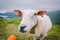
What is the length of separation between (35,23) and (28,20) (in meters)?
0.09

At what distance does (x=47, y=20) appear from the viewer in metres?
1.88

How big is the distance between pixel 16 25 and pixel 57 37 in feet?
1.48

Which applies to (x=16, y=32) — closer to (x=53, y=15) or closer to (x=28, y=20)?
(x=28, y=20)

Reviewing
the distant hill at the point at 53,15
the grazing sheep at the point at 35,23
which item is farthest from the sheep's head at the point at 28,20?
the distant hill at the point at 53,15

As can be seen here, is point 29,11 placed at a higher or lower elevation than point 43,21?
higher

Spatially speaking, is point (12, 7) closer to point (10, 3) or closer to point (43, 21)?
point (10, 3)

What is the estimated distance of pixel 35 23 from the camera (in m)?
1.84

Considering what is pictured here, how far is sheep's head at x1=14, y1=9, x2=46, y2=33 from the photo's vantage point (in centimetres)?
180

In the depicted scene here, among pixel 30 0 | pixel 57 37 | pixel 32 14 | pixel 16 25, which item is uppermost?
pixel 30 0

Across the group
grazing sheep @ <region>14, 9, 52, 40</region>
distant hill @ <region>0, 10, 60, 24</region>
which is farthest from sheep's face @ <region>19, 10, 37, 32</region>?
distant hill @ <region>0, 10, 60, 24</region>

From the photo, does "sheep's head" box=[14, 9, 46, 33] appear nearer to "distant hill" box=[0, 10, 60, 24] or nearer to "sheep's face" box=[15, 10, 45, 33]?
"sheep's face" box=[15, 10, 45, 33]

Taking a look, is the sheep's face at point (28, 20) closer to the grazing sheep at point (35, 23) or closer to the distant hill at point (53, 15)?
the grazing sheep at point (35, 23)

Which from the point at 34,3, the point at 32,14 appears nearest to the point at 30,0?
the point at 34,3

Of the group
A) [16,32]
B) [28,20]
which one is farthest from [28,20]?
[16,32]
